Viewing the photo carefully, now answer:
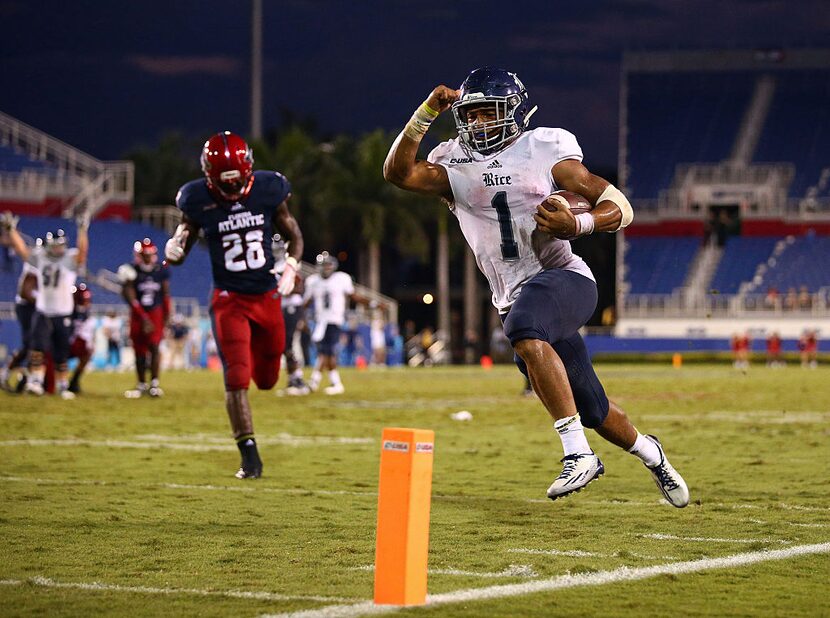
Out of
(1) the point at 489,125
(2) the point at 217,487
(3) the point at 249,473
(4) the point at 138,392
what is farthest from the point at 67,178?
(1) the point at 489,125

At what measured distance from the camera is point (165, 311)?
706 inches

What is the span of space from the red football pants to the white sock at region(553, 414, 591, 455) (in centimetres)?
301

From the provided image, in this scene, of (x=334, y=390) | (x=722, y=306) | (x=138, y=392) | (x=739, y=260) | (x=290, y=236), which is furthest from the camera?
(x=739, y=260)

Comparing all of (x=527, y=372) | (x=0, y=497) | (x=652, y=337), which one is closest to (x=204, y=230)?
(x=0, y=497)

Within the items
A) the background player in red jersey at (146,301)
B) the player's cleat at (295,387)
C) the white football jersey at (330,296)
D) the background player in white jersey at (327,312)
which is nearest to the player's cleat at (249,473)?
the background player in red jersey at (146,301)

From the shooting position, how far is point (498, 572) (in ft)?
17.1

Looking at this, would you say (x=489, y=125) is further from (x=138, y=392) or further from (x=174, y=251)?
(x=138, y=392)

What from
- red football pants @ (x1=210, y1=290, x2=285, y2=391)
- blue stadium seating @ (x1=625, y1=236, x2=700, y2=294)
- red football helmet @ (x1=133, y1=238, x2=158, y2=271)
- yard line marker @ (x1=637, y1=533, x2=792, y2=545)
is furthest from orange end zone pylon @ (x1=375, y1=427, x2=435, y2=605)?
blue stadium seating @ (x1=625, y1=236, x2=700, y2=294)

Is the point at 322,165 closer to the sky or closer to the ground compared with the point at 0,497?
closer to the sky

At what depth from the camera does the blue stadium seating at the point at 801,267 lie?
47.9m

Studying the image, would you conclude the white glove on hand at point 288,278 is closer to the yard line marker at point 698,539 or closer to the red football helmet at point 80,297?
the yard line marker at point 698,539

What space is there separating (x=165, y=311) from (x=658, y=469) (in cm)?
1194

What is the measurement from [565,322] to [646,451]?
823 millimetres

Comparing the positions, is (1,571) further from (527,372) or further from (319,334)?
(319,334)
